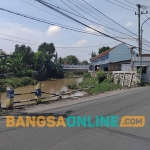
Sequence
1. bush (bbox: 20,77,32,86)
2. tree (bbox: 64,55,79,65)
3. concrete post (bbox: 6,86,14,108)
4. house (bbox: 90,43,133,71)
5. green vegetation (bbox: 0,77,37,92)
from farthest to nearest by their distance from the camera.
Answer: tree (bbox: 64,55,79,65), bush (bbox: 20,77,32,86), green vegetation (bbox: 0,77,37,92), house (bbox: 90,43,133,71), concrete post (bbox: 6,86,14,108)

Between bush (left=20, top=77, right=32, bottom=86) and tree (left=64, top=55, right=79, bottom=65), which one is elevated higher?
tree (left=64, top=55, right=79, bottom=65)

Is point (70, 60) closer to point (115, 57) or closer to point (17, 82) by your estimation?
point (17, 82)

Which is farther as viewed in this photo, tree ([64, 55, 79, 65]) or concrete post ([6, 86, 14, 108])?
tree ([64, 55, 79, 65])

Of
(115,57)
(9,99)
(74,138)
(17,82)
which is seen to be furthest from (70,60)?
(74,138)

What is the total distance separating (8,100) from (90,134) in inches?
246

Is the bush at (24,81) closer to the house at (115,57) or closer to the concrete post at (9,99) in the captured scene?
the house at (115,57)

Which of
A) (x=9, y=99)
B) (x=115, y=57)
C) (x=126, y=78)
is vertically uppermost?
(x=115, y=57)

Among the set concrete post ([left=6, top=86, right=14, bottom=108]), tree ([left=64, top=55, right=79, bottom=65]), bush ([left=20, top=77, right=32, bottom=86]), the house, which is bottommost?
bush ([left=20, top=77, right=32, bottom=86])

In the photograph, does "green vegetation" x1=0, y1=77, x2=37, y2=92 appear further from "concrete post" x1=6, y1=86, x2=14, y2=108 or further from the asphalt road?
the asphalt road

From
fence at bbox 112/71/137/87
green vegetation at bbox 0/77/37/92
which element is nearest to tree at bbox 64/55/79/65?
green vegetation at bbox 0/77/37/92

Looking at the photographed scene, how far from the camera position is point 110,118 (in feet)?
28.7

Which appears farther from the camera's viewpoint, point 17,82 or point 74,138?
point 17,82

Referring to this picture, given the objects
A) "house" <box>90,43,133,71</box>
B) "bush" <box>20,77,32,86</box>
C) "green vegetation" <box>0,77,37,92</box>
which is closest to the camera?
"house" <box>90,43,133,71</box>

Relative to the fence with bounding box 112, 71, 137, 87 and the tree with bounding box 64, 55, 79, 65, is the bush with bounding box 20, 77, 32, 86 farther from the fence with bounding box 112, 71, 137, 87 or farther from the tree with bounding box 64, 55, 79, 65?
the tree with bounding box 64, 55, 79, 65
